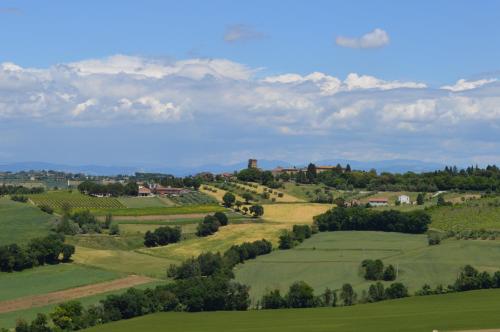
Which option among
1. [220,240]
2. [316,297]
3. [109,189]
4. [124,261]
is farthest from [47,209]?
[316,297]

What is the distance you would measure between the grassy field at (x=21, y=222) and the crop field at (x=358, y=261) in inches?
1400

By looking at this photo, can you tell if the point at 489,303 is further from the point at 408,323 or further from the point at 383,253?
the point at 383,253

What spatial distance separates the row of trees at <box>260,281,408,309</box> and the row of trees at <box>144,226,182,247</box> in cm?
4370

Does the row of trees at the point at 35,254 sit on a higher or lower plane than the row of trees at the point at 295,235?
lower

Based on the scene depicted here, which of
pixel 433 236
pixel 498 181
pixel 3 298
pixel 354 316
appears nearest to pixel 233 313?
pixel 354 316

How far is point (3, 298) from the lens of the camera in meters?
87.3

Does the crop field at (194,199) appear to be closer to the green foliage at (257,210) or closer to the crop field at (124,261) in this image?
the green foliage at (257,210)

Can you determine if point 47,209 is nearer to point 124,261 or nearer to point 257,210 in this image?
point 257,210

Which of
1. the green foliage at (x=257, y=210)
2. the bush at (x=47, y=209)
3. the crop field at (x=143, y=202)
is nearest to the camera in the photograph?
the bush at (x=47, y=209)

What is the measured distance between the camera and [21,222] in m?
135

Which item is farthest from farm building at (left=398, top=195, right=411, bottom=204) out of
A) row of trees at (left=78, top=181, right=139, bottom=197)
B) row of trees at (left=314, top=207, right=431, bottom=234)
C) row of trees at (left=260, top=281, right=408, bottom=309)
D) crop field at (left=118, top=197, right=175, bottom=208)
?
row of trees at (left=260, top=281, right=408, bottom=309)

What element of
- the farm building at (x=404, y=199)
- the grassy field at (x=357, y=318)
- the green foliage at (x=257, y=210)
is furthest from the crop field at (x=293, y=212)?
the grassy field at (x=357, y=318)

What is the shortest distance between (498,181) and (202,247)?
84.4 m

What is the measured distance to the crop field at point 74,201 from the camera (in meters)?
159
